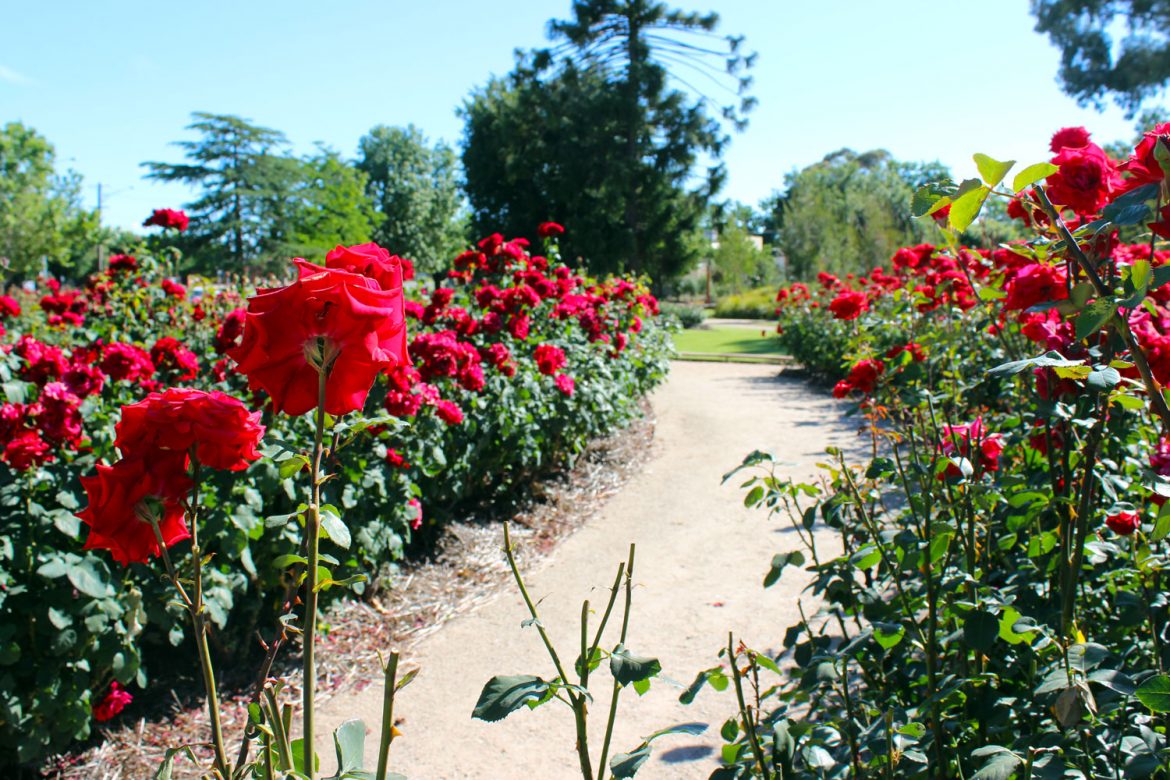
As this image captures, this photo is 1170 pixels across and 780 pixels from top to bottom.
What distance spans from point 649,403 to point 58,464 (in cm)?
748

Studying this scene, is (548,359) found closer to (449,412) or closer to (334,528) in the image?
(449,412)

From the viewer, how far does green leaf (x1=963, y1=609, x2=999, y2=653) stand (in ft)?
5.02

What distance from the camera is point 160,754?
274 cm

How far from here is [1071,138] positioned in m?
1.73

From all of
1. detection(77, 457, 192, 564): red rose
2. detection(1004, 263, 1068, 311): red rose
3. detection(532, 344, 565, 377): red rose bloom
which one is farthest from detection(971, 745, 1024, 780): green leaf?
detection(532, 344, 565, 377): red rose bloom

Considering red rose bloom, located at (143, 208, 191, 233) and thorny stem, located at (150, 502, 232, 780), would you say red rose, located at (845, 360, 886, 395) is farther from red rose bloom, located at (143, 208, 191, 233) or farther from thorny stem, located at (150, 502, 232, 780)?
red rose bloom, located at (143, 208, 191, 233)

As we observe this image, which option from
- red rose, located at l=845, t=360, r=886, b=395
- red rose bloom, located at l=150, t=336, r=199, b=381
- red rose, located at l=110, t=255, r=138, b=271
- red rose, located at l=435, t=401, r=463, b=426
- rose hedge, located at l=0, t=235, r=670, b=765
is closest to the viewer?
rose hedge, located at l=0, t=235, r=670, b=765

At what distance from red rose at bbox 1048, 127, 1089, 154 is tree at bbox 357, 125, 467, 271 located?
4186cm

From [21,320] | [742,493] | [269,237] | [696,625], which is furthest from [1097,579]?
[269,237]

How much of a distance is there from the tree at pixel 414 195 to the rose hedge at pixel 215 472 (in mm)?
38069

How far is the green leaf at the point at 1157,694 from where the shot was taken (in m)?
1.00

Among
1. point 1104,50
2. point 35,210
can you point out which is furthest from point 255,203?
point 1104,50

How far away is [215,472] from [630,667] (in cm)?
205

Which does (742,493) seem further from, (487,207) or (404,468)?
(487,207)
